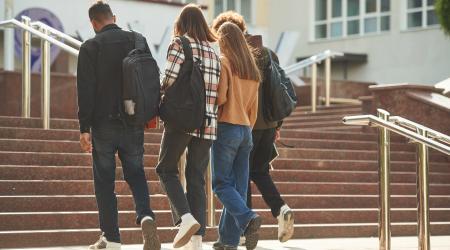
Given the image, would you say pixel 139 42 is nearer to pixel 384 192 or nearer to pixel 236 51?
pixel 236 51

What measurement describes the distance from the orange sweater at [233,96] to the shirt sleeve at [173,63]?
0.44 meters

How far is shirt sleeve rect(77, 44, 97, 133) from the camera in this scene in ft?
25.8

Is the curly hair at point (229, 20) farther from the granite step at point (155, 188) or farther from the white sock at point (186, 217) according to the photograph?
Result: the granite step at point (155, 188)

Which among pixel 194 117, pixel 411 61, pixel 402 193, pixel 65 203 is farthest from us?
pixel 411 61

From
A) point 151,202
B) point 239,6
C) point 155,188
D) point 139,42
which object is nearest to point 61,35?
point 155,188

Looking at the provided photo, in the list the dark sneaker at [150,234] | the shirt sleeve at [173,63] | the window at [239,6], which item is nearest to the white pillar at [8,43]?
the window at [239,6]

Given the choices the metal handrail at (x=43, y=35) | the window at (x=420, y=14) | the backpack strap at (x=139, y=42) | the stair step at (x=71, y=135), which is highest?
the window at (x=420, y=14)

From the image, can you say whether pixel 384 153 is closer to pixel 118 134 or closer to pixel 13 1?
pixel 118 134

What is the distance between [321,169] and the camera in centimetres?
1330

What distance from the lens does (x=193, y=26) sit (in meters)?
8.05

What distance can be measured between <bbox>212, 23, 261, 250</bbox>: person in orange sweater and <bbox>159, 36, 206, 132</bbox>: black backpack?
357mm

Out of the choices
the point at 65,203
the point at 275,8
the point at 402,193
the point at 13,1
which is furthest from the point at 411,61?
the point at 65,203

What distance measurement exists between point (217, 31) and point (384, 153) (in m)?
1.55

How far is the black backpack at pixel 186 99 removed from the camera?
7816 millimetres
